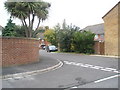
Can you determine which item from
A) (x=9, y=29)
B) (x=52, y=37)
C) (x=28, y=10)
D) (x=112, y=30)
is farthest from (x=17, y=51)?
(x=52, y=37)

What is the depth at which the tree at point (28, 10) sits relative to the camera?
18891mm

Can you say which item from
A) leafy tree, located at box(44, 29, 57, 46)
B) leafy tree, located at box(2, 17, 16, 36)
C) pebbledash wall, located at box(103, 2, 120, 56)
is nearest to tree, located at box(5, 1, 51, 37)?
leafy tree, located at box(2, 17, 16, 36)

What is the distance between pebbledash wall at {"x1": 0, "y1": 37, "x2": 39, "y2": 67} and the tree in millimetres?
5585

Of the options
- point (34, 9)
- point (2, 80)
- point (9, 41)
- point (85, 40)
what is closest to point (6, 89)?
point (2, 80)

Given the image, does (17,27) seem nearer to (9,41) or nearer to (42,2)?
(42,2)

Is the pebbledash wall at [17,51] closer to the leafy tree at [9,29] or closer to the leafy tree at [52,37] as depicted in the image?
the leafy tree at [9,29]

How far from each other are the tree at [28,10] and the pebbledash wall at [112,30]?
993 cm

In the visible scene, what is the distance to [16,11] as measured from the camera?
1920 cm

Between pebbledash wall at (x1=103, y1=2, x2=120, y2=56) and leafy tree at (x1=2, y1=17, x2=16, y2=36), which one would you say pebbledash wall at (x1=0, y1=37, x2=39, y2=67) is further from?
pebbledash wall at (x1=103, y1=2, x2=120, y2=56)

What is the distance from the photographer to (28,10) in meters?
19.0

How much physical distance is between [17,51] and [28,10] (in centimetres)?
734

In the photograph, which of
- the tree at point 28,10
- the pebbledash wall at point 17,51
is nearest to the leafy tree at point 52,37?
the tree at point 28,10

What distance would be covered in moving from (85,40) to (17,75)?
19.9 meters

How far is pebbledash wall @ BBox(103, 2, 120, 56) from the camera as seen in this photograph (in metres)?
24.0
